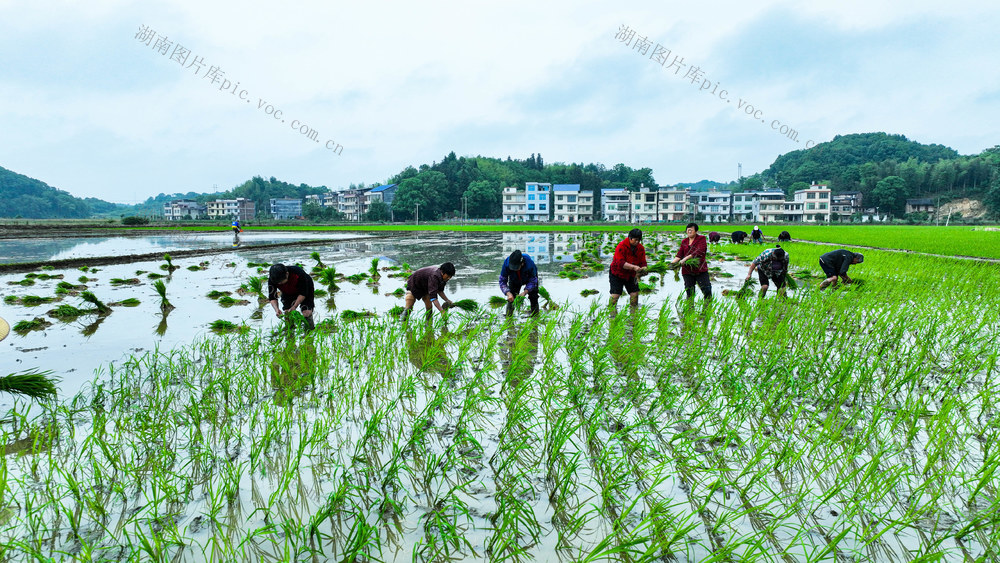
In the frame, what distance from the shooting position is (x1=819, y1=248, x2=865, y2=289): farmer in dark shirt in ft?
24.2

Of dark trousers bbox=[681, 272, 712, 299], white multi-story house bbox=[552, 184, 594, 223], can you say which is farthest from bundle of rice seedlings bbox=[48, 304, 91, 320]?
white multi-story house bbox=[552, 184, 594, 223]

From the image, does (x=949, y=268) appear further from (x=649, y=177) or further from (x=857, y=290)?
(x=649, y=177)

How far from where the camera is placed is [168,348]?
5.14m

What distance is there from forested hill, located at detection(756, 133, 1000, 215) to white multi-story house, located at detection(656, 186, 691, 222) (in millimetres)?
25051

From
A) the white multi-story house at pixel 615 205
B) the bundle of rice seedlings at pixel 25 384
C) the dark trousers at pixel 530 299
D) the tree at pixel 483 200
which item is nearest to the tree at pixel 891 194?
the white multi-story house at pixel 615 205

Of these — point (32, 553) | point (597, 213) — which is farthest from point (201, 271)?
point (597, 213)

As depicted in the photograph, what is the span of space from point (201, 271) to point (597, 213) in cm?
6272

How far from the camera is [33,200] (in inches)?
3647

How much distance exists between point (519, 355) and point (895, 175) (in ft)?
291

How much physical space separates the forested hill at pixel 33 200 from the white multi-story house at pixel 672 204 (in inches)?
4194

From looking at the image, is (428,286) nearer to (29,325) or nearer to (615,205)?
(29,325)

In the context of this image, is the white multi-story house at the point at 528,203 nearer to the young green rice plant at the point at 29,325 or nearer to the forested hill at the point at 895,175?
the forested hill at the point at 895,175

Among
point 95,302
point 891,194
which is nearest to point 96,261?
point 95,302

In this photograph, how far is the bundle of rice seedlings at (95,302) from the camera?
6.56 m
